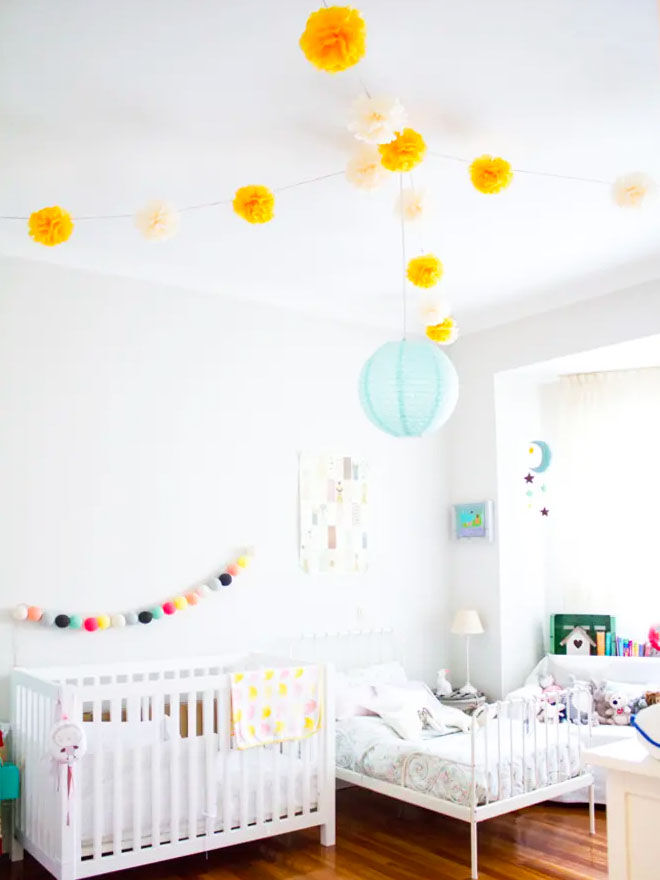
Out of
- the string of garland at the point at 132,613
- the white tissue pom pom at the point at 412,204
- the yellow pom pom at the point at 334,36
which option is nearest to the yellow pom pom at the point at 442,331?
the white tissue pom pom at the point at 412,204

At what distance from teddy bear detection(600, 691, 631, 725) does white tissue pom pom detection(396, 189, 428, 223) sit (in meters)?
2.67

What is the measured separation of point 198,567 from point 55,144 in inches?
83.5

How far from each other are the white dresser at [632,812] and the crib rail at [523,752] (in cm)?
124

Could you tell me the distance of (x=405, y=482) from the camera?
5258 millimetres

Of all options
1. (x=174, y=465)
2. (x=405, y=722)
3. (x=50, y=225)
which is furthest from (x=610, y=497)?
(x=50, y=225)

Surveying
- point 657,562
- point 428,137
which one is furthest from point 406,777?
point 428,137

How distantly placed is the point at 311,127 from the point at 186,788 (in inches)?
95.0

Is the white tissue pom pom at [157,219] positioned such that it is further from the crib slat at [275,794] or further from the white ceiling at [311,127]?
the crib slat at [275,794]

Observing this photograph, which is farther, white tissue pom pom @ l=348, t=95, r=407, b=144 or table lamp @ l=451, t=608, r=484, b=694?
table lamp @ l=451, t=608, r=484, b=694

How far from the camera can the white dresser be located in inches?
79.9

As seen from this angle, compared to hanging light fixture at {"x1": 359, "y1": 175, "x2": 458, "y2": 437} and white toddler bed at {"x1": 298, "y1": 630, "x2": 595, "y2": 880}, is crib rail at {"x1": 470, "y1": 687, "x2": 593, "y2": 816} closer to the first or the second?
white toddler bed at {"x1": 298, "y1": 630, "x2": 595, "y2": 880}

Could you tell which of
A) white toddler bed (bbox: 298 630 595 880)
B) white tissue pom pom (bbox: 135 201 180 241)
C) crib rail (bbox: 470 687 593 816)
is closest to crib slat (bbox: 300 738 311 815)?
white toddler bed (bbox: 298 630 595 880)

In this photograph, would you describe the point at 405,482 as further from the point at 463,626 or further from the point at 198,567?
the point at 198,567

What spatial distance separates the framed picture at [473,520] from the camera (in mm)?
5133
